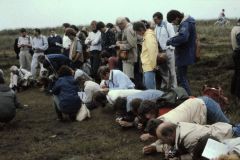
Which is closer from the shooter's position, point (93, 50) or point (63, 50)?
point (93, 50)

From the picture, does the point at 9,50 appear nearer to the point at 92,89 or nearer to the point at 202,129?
the point at 92,89

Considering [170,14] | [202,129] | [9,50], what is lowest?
[9,50]

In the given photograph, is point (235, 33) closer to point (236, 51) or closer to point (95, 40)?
point (236, 51)

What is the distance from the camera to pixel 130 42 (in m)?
13.0

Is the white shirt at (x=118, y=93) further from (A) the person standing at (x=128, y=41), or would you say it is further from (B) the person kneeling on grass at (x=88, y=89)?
(A) the person standing at (x=128, y=41)

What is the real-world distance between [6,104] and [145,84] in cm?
331

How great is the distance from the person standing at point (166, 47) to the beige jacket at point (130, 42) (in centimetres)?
87

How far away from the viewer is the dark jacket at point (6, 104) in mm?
11508

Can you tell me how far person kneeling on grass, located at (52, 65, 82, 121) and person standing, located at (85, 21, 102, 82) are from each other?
412 cm

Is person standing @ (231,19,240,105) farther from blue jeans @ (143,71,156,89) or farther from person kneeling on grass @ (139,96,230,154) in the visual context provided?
person kneeling on grass @ (139,96,230,154)

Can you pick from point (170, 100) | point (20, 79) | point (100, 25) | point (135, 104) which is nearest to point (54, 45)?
point (20, 79)

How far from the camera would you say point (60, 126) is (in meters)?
11.8

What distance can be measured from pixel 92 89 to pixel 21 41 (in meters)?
7.66

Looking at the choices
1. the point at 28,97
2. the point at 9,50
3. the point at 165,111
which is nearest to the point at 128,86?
the point at 165,111
